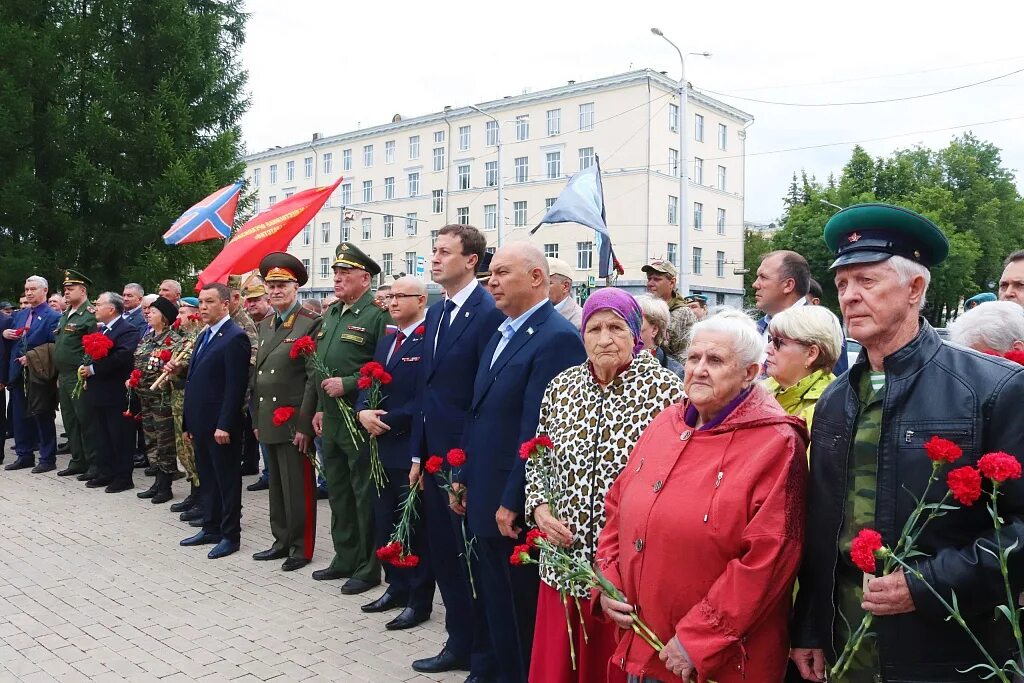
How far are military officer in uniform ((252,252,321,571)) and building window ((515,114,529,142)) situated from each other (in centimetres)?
4432

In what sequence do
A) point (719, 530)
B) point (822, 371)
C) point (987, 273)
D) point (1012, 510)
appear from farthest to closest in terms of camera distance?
point (987, 273)
point (822, 371)
point (719, 530)
point (1012, 510)

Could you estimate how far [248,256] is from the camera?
8.84 m

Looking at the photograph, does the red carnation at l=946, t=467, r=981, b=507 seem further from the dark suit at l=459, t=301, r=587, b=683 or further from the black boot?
the black boot

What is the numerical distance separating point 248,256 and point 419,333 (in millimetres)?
4125

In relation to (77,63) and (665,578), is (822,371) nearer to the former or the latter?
(665,578)

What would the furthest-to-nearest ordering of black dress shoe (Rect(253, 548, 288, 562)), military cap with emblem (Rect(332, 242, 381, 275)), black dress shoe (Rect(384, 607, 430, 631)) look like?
1. black dress shoe (Rect(253, 548, 288, 562))
2. military cap with emblem (Rect(332, 242, 381, 275))
3. black dress shoe (Rect(384, 607, 430, 631))

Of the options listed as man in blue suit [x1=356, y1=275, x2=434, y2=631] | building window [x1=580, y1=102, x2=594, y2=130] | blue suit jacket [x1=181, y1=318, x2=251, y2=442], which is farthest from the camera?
building window [x1=580, y1=102, x2=594, y2=130]

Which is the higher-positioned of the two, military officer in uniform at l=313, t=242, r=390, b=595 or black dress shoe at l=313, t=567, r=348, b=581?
military officer in uniform at l=313, t=242, r=390, b=595

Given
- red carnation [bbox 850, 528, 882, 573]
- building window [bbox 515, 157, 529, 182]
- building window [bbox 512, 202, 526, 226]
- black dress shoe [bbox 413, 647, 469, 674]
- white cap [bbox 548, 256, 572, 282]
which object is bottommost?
black dress shoe [bbox 413, 647, 469, 674]

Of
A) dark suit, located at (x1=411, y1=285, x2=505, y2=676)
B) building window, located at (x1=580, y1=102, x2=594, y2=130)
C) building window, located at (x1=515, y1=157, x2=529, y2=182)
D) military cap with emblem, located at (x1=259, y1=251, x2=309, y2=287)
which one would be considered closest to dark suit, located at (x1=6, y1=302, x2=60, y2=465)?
military cap with emblem, located at (x1=259, y1=251, x2=309, y2=287)

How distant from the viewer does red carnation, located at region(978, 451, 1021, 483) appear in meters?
1.89

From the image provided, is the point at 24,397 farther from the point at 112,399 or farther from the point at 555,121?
the point at 555,121

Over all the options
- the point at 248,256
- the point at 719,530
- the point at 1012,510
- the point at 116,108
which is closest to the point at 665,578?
the point at 719,530

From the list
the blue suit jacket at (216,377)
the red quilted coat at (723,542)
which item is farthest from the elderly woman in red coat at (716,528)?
the blue suit jacket at (216,377)
